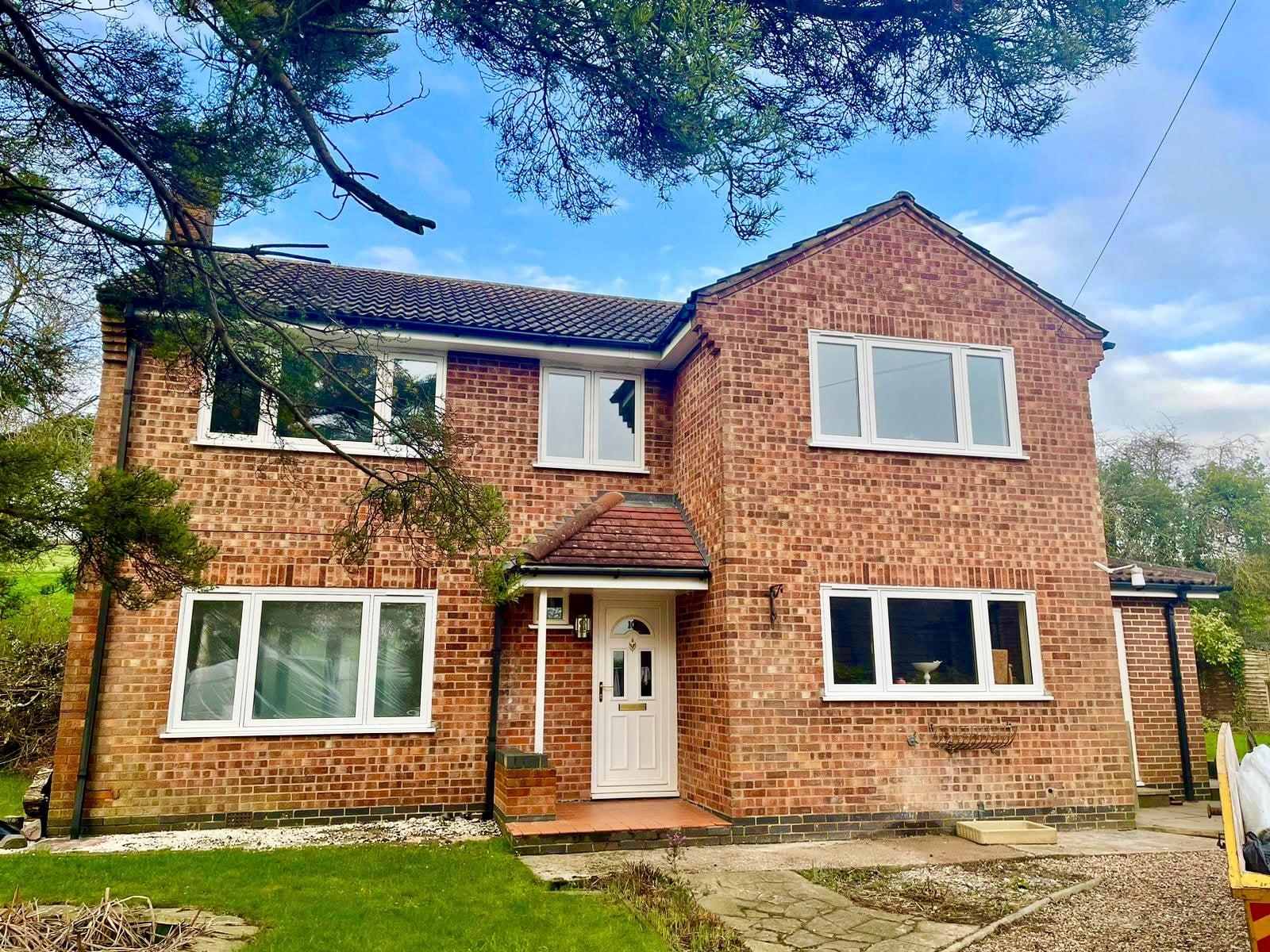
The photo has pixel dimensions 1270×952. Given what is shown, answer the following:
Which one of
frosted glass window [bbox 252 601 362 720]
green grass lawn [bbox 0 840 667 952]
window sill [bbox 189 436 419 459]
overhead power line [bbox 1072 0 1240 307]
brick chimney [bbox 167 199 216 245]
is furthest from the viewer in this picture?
overhead power line [bbox 1072 0 1240 307]

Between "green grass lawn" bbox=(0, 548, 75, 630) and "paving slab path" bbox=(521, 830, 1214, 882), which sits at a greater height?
"green grass lawn" bbox=(0, 548, 75, 630)

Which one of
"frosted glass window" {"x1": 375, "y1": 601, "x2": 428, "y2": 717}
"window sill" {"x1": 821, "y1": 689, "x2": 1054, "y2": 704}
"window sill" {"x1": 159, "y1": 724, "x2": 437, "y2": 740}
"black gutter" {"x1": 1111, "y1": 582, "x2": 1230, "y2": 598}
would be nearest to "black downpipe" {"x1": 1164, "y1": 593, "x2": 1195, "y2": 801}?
"black gutter" {"x1": 1111, "y1": 582, "x2": 1230, "y2": 598}

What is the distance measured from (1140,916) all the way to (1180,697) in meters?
6.78

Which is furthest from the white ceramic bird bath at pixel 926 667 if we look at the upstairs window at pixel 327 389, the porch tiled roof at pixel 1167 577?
the upstairs window at pixel 327 389

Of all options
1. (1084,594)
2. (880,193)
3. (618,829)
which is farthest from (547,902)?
(880,193)

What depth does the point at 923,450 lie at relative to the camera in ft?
35.7

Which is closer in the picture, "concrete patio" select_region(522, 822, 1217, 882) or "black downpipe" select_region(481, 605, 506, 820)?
"concrete patio" select_region(522, 822, 1217, 882)

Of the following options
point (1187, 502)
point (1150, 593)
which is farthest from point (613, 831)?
point (1187, 502)

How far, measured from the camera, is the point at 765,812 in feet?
31.3

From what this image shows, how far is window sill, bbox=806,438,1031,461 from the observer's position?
1065 cm

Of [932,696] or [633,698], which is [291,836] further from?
[932,696]

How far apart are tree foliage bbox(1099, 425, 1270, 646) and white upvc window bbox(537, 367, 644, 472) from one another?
86.4ft

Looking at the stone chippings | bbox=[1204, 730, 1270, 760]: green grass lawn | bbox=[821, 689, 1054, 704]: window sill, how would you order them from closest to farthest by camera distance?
the stone chippings, bbox=[821, 689, 1054, 704]: window sill, bbox=[1204, 730, 1270, 760]: green grass lawn

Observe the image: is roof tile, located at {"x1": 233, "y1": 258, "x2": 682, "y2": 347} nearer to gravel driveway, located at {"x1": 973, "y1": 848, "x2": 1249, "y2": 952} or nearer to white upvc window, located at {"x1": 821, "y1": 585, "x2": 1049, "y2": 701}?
white upvc window, located at {"x1": 821, "y1": 585, "x2": 1049, "y2": 701}
